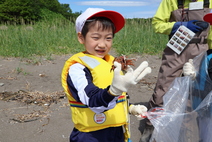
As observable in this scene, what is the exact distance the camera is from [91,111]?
4.45 ft

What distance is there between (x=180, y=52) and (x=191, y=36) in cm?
18

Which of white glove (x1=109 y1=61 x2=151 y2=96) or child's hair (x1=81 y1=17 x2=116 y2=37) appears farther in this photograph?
child's hair (x1=81 y1=17 x2=116 y2=37)

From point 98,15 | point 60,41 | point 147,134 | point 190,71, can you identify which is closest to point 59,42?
point 60,41

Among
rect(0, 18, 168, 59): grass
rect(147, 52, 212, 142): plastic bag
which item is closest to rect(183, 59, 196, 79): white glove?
rect(147, 52, 212, 142): plastic bag

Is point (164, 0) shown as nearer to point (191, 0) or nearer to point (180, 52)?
point (191, 0)

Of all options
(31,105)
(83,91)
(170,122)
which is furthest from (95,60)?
(31,105)

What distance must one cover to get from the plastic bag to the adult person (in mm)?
702

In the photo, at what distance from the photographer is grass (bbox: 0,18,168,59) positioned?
6305 mm

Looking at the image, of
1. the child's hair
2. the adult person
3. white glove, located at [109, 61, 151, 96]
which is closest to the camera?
white glove, located at [109, 61, 151, 96]

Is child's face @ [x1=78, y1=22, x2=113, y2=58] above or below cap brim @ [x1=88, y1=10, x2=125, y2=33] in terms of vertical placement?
below

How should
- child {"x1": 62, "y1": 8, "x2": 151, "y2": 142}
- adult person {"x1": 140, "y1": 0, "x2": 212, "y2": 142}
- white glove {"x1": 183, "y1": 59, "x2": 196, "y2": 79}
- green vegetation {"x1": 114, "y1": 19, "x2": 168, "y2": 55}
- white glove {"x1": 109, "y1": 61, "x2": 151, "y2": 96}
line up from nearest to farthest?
1. white glove {"x1": 109, "y1": 61, "x2": 151, "y2": 96}
2. child {"x1": 62, "y1": 8, "x2": 151, "y2": 142}
3. white glove {"x1": 183, "y1": 59, "x2": 196, "y2": 79}
4. adult person {"x1": 140, "y1": 0, "x2": 212, "y2": 142}
5. green vegetation {"x1": 114, "y1": 19, "x2": 168, "y2": 55}

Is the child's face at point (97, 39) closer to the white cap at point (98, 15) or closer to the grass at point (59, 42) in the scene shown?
the white cap at point (98, 15)

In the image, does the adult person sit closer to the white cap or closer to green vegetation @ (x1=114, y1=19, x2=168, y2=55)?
the white cap

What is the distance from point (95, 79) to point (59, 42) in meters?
6.15
